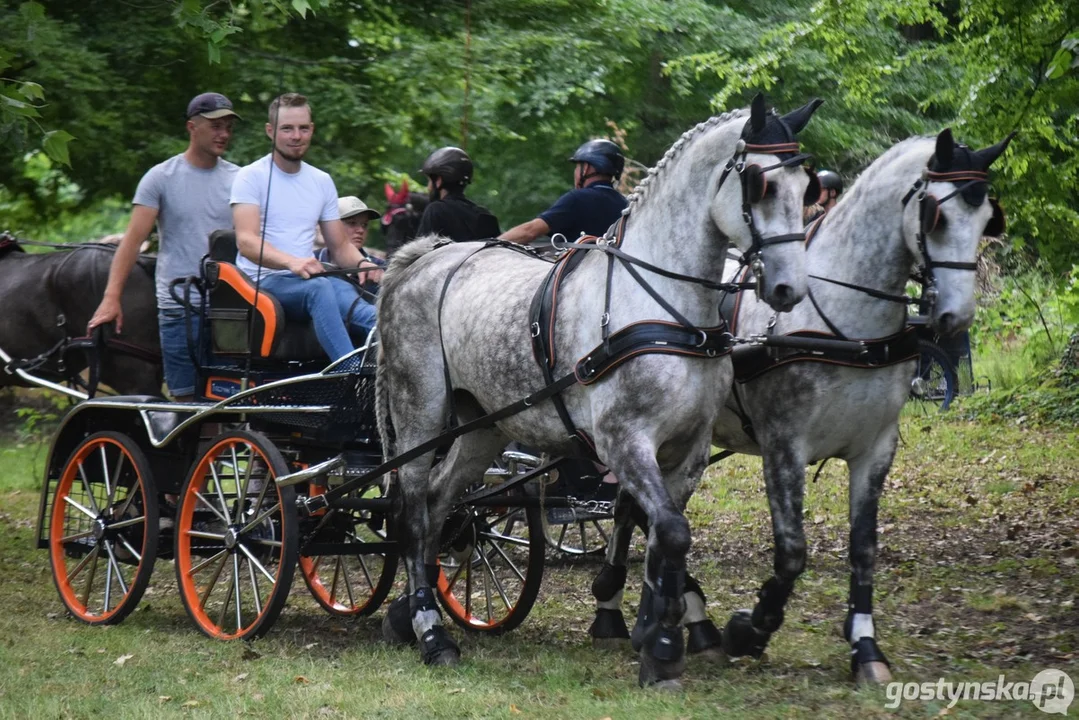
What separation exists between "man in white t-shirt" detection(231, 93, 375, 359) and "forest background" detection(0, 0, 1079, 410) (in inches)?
20.8

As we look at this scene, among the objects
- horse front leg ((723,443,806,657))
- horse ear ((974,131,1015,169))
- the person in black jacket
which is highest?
horse ear ((974,131,1015,169))

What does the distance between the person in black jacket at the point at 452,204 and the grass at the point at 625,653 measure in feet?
7.32

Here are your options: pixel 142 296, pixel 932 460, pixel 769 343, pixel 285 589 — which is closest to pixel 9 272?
pixel 142 296

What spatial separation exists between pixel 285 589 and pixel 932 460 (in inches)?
324

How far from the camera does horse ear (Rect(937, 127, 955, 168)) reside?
5.57 meters

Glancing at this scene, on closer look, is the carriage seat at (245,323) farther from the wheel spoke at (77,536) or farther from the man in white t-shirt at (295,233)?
the wheel spoke at (77,536)

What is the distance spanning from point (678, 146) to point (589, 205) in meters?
1.85

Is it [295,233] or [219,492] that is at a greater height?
[295,233]

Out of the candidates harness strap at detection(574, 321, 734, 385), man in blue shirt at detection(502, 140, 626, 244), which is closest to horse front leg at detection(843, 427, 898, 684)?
harness strap at detection(574, 321, 734, 385)

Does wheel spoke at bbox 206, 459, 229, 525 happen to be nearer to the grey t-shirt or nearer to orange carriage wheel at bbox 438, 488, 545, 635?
orange carriage wheel at bbox 438, 488, 545, 635

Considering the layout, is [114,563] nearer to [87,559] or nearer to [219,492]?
[87,559]

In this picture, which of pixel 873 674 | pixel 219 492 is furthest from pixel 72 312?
pixel 873 674

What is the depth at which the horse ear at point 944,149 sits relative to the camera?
18.3 feet

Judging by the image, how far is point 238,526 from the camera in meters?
7.02
